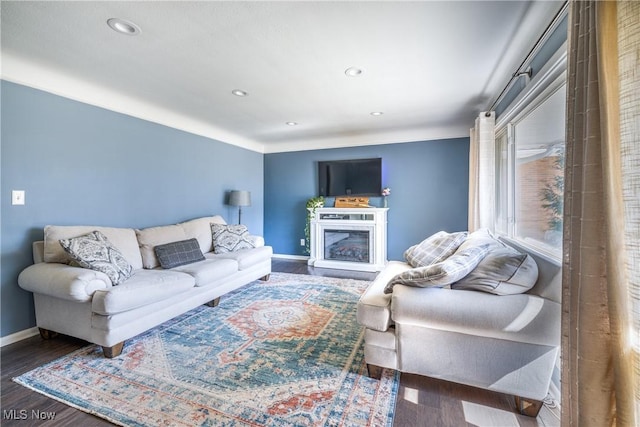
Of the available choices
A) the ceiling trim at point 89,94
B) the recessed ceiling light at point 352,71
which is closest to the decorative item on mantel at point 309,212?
the ceiling trim at point 89,94

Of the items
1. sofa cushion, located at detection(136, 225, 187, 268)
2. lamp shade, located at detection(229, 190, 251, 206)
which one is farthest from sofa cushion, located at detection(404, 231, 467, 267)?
lamp shade, located at detection(229, 190, 251, 206)

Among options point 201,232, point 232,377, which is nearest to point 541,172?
point 232,377

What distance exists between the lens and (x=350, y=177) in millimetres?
4949

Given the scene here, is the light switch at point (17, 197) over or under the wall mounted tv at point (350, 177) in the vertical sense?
under

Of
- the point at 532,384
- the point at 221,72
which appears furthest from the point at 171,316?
the point at 532,384

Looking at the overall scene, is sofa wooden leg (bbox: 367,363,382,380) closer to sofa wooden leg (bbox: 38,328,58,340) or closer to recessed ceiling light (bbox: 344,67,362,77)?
recessed ceiling light (bbox: 344,67,362,77)

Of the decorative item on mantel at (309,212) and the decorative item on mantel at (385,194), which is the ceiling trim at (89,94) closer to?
the decorative item on mantel at (309,212)

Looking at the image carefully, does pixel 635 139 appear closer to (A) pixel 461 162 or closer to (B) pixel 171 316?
(B) pixel 171 316

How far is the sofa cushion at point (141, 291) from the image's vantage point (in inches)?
74.9

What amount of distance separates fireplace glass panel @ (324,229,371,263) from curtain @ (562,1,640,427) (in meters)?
3.81

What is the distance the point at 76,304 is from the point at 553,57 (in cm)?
375

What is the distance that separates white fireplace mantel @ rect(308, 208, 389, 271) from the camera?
4621 millimetres

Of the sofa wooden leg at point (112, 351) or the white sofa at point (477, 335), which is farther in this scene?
the sofa wooden leg at point (112, 351)

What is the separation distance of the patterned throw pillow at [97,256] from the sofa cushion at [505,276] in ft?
8.62
